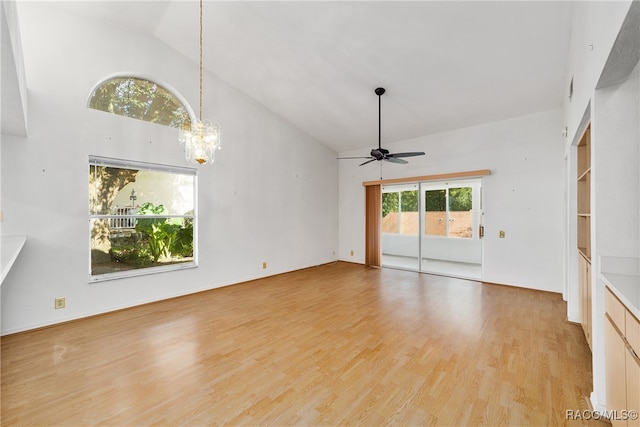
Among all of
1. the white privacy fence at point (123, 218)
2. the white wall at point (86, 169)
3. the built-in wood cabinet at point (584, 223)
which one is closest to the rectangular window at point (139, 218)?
the white privacy fence at point (123, 218)

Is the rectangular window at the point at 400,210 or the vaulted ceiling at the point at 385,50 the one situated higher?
the vaulted ceiling at the point at 385,50

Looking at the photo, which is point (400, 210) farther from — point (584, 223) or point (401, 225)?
point (584, 223)

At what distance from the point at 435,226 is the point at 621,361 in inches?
192

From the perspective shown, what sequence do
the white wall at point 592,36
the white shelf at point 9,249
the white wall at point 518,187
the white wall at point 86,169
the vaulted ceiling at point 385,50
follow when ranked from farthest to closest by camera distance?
the white wall at point 518,187
the white wall at point 86,169
the vaulted ceiling at point 385,50
the white shelf at point 9,249
the white wall at point 592,36

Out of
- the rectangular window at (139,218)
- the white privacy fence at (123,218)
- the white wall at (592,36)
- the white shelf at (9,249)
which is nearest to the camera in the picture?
the white wall at (592,36)

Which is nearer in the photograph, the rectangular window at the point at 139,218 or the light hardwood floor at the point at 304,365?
the light hardwood floor at the point at 304,365

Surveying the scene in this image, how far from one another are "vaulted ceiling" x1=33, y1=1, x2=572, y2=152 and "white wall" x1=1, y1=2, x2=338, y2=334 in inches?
15.1

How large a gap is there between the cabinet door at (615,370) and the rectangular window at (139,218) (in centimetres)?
487

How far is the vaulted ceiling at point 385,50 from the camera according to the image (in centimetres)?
299

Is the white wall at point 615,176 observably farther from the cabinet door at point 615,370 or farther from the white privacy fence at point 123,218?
the white privacy fence at point 123,218

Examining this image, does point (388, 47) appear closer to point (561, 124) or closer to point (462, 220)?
point (561, 124)

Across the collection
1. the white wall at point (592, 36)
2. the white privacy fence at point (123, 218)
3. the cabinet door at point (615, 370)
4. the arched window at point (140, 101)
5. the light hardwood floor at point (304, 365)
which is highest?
the arched window at point (140, 101)

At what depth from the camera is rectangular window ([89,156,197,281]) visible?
3.67 meters

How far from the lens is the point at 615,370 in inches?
59.5
